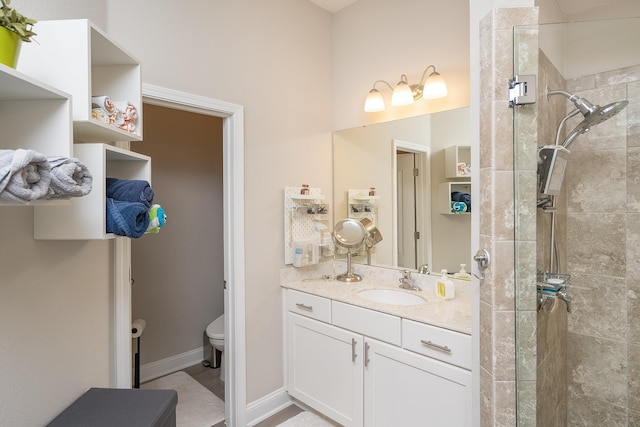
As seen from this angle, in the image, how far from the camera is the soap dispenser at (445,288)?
189 centimetres

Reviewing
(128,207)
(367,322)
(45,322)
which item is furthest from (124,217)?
(367,322)

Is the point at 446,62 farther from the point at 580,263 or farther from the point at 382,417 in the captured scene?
the point at 382,417

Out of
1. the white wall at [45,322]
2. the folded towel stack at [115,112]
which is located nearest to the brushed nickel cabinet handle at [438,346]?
the white wall at [45,322]

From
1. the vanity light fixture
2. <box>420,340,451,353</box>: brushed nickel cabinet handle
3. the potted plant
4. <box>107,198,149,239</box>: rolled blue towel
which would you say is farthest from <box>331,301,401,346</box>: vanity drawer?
the potted plant

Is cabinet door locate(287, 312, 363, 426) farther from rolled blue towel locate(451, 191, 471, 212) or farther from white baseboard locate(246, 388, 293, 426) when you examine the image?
rolled blue towel locate(451, 191, 471, 212)

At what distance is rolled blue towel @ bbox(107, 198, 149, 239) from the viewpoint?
1059mm

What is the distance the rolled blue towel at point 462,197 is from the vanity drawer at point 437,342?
80 centimetres

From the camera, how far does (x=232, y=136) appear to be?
202 cm

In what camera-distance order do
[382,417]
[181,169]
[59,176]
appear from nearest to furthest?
[59,176], [382,417], [181,169]

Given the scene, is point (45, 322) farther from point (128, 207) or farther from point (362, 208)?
point (362, 208)

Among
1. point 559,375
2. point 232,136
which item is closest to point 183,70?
point 232,136

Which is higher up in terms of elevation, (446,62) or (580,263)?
(446,62)

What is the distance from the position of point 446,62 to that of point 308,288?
1727 mm

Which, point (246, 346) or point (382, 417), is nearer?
point (382, 417)
